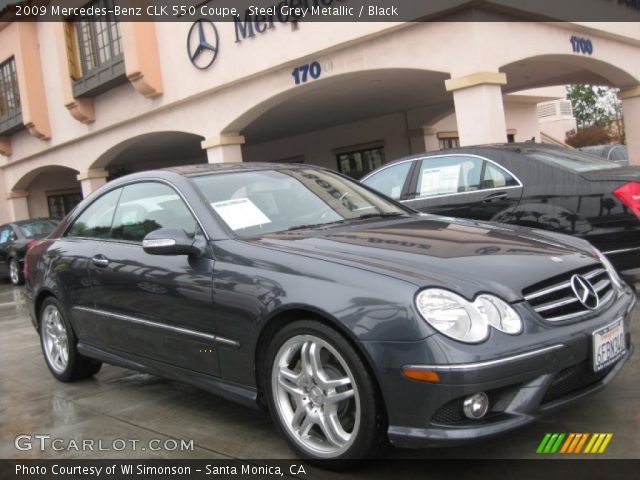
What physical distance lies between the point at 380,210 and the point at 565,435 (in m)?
1.72

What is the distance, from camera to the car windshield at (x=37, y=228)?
13867 millimetres

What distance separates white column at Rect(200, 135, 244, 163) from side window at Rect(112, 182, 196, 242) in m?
9.24

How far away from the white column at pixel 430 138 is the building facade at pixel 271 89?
5 centimetres

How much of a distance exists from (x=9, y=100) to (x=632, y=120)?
1824 centimetres

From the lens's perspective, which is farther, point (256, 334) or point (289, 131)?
point (289, 131)

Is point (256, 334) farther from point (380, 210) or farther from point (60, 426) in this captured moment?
point (60, 426)

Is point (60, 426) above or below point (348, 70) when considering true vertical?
below

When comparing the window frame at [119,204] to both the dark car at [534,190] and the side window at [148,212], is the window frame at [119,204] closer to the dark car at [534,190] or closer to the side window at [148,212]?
the side window at [148,212]

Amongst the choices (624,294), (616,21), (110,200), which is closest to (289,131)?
(616,21)

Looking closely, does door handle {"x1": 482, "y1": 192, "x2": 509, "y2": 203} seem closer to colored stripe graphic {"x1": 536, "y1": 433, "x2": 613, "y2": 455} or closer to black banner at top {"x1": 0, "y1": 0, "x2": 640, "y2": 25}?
colored stripe graphic {"x1": 536, "y1": 433, "x2": 613, "y2": 455}

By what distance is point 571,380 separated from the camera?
8.98ft

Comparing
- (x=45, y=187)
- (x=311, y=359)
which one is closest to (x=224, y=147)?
(x=311, y=359)

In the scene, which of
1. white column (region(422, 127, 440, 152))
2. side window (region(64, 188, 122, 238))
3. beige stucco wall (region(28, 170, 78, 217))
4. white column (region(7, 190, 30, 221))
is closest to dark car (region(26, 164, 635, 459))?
side window (region(64, 188, 122, 238))

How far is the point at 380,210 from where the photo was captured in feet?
13.4
